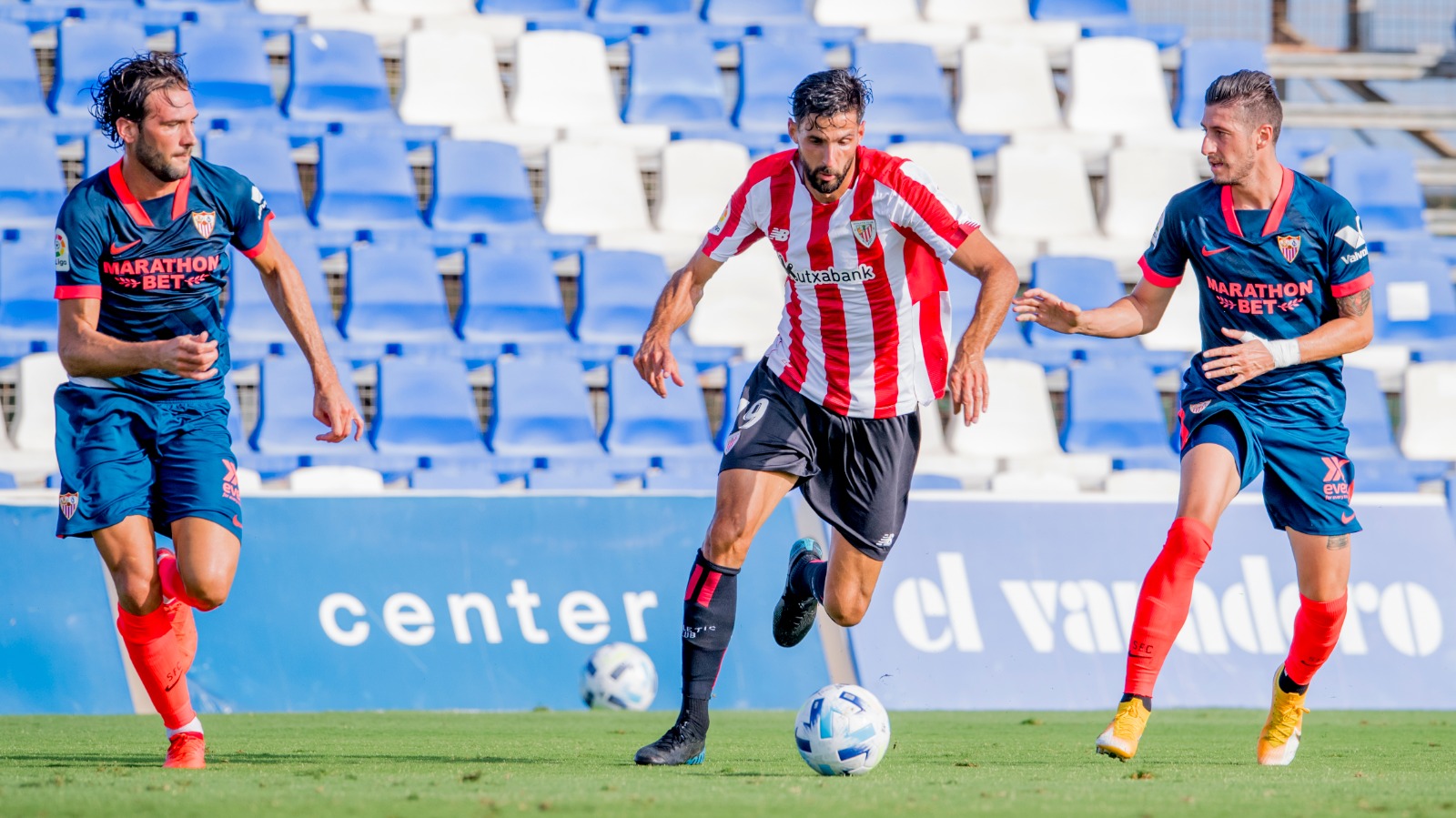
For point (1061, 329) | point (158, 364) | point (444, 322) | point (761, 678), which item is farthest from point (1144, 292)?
point (444, 322)

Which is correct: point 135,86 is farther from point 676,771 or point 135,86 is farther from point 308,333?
point 676,771

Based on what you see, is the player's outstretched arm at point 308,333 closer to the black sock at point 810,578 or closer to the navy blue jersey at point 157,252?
the navy blue jersey at point 157,252

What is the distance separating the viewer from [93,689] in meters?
9.07

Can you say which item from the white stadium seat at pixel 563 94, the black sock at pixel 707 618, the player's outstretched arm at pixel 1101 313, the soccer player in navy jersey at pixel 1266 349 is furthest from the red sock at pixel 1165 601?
the white stadium seat at pixel 563 94

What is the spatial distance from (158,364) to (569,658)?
15.2 ft

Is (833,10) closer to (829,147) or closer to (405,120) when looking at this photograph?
(405,120)

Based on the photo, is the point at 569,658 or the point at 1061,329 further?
the point at 569,658

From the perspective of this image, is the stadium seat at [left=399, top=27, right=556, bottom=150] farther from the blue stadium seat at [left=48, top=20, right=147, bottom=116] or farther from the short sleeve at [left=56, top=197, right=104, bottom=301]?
the short sleeve at [left=56, top=197, right=104, bottom=301]

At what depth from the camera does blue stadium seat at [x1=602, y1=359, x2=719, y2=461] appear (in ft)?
39.5

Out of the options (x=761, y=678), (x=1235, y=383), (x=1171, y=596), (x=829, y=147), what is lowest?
(x=761, y=678)

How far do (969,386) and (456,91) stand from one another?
9.17m

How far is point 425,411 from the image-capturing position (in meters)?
11.8

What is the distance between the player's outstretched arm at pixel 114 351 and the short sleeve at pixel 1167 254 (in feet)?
11.1

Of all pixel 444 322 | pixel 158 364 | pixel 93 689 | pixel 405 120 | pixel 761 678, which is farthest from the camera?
pixel 405 120
